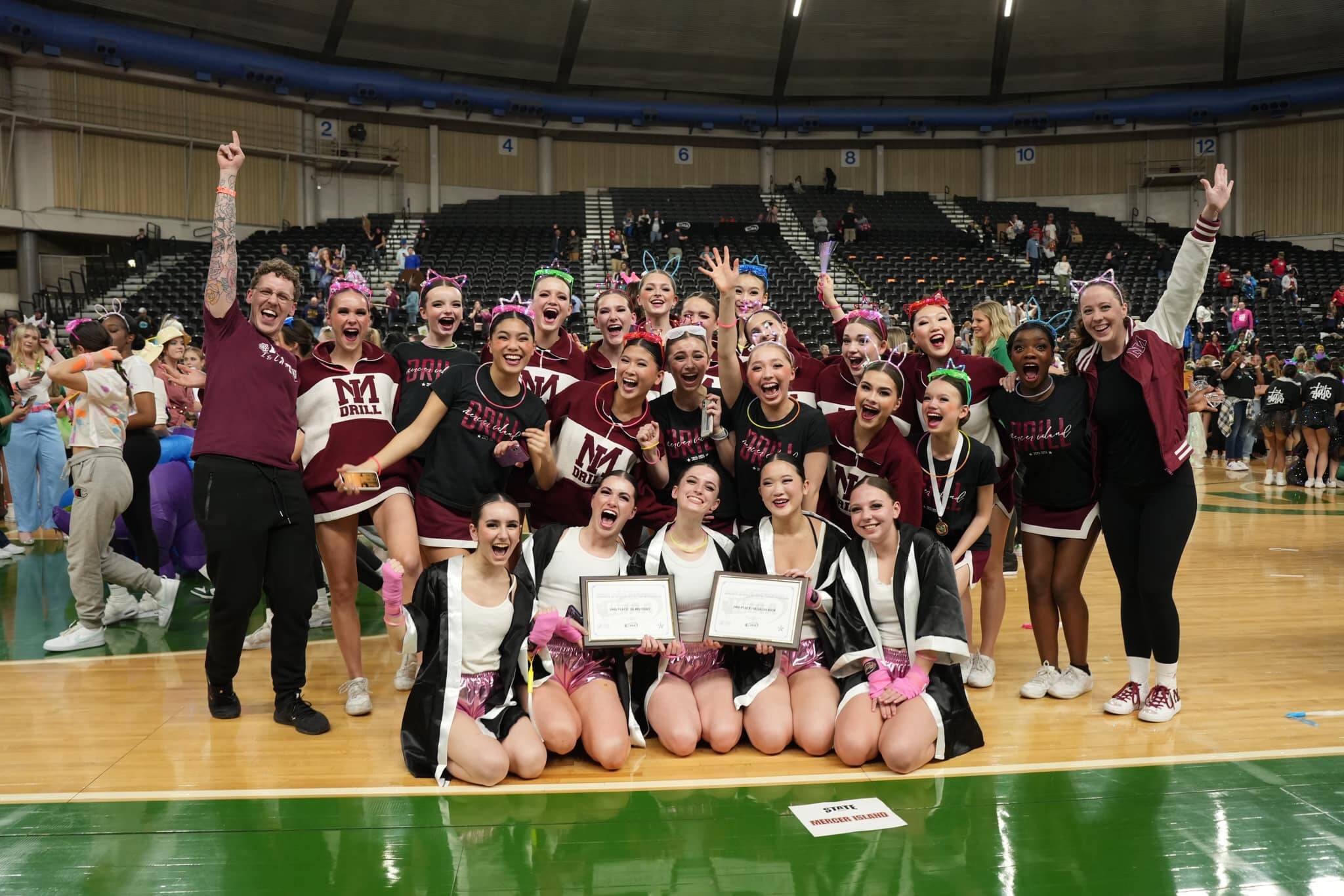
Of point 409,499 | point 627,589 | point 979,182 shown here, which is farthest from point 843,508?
point 979,182

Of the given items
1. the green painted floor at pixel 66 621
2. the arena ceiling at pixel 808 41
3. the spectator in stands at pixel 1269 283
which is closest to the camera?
the green painted floor at pixel 66 621

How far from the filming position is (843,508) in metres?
4.39

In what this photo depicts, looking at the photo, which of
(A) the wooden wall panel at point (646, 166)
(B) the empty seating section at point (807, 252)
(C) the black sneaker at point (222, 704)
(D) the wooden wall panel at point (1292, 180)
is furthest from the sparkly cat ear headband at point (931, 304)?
(D) the wooden wall panel at point (1292, 180)

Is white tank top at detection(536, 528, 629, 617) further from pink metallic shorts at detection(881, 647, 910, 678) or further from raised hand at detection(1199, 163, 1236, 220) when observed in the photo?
raised hand at detection(1199, 163, 1236, 220)

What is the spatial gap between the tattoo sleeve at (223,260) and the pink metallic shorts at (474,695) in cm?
181

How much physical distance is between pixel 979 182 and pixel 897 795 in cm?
2968

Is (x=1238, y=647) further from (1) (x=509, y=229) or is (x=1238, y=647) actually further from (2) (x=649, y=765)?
(1) (x=509, y=229)

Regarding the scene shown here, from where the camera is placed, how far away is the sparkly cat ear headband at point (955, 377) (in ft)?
14.0

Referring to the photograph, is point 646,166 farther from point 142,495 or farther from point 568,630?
point 568,630

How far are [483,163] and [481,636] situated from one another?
1043 inches

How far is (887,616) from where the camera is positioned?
12.7ft

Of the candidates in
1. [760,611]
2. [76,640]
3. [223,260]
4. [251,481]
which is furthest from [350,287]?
[76,640]

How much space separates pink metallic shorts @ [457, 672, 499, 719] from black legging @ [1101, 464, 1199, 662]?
269 centimetres

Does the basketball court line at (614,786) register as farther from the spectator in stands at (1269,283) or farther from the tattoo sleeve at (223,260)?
the spectator in stands at (1269,283)
